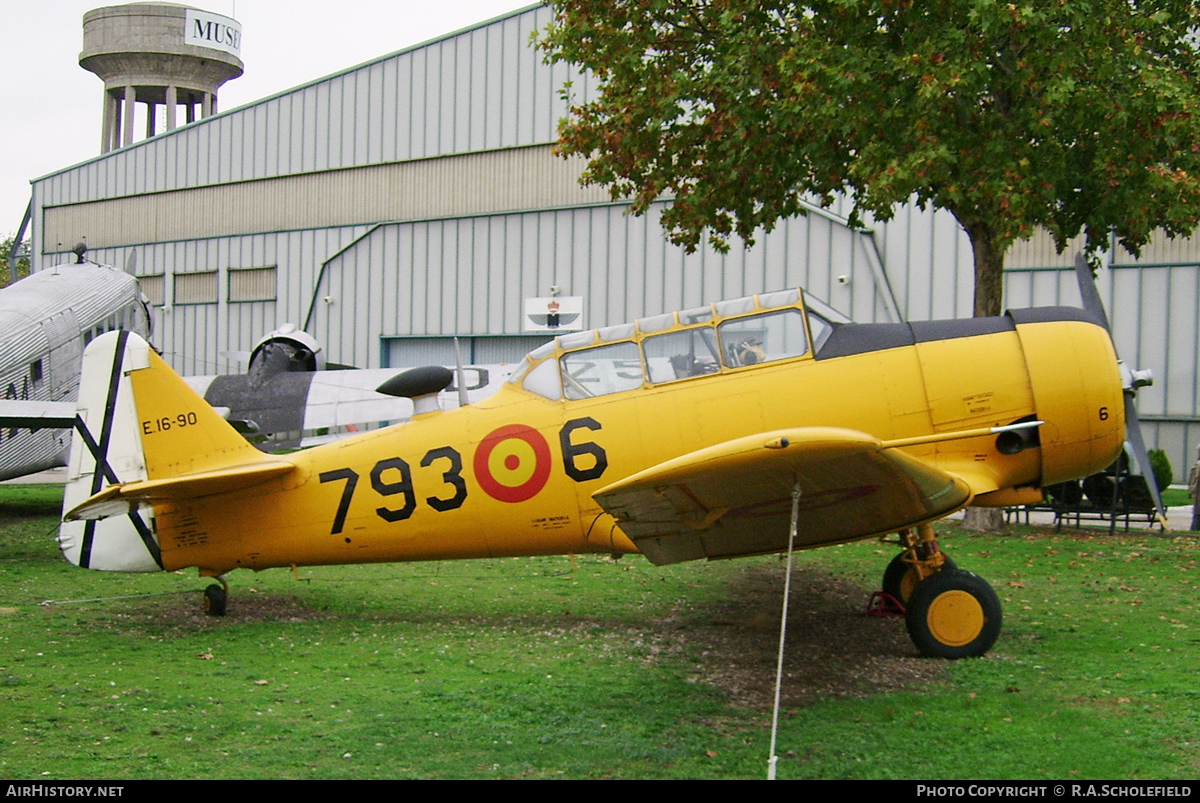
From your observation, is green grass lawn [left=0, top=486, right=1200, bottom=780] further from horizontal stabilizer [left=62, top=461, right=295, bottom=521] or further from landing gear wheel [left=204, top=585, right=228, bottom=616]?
horizontal stabilizer [left=62, top=461, right=295, bottom=521]

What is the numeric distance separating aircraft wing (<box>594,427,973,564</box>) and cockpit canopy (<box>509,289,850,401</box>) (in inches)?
48.8

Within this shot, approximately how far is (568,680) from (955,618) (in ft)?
8.48

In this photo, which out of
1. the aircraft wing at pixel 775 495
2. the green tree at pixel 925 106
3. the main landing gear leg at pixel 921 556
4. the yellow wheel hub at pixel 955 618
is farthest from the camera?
the green tree at pixel 925 106

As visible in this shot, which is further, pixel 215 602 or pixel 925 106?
pixel 925 106

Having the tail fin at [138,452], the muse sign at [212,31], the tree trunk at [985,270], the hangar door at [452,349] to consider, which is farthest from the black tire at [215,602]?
the muse sign at [212,31]

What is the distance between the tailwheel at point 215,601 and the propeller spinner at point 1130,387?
6855 millimetres

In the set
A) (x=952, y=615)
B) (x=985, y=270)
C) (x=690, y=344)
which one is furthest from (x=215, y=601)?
(x=985, y=270)

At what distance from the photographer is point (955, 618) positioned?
6855 millimetres

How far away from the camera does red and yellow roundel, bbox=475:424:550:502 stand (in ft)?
24.7

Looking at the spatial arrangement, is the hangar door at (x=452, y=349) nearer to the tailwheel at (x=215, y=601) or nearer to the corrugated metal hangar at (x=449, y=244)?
the corrugated metal hangar at (x=449, y=244)

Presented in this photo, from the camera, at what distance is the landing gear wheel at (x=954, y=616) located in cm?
682

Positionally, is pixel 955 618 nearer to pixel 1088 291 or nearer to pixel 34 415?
pixel 1088 291

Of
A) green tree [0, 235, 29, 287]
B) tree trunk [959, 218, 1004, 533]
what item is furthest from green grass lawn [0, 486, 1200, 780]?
green tree [0, 235, 29, 287]

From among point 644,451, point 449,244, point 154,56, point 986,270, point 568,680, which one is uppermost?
point 154,56
